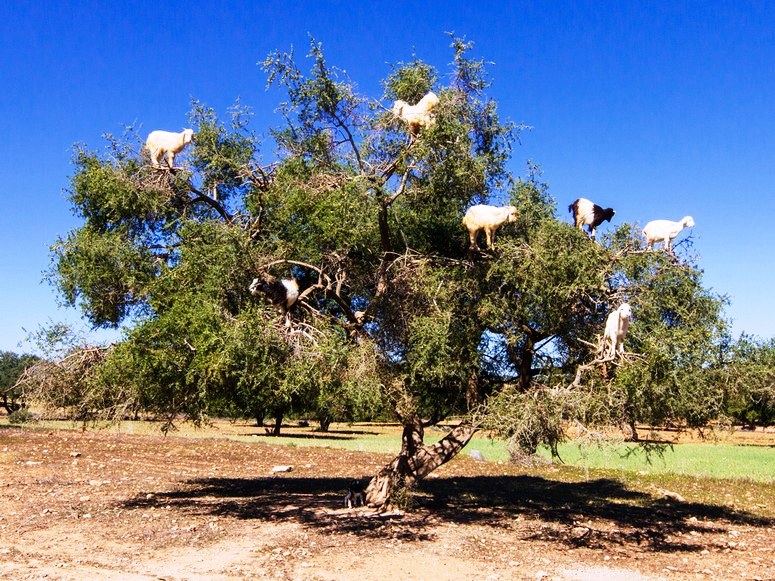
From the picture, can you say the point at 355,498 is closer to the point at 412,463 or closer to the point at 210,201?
the point at 412,463

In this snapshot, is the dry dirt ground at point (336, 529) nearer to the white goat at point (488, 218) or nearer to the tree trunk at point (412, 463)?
the tree trunk at point (412, 463)

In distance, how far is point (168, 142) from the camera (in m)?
12.4

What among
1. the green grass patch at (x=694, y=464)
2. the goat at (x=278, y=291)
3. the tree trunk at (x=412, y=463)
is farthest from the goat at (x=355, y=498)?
the green grass patch at (x=694, y=464)

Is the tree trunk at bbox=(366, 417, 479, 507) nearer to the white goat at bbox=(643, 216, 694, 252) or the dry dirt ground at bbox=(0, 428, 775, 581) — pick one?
the dry dirt ground at bbox=(0, 428, 775, 581)

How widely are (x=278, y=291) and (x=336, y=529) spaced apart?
→ 4133 mm

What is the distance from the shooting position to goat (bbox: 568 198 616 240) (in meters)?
12.0

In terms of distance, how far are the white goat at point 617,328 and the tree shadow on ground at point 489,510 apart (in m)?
3.41

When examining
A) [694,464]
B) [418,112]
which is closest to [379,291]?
[418,112]

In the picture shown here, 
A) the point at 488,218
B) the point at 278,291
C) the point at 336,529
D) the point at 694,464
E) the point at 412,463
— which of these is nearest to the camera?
the point at 278,291

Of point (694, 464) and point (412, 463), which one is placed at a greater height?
point (412, 463)

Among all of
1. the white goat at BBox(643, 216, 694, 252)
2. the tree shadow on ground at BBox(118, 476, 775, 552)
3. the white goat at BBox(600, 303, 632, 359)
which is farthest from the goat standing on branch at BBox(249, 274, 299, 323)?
the white goat at BBox(643, 216, 694, 252)

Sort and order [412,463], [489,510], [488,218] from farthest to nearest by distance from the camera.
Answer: [489,510]
[412,463]
[488,218]

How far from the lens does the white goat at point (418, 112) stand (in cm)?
1159

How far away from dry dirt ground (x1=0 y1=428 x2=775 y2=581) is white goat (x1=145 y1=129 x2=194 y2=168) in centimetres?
652
